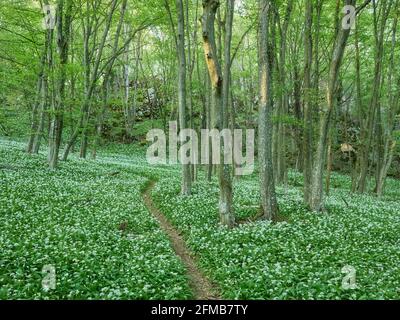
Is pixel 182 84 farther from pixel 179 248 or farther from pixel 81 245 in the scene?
pixel 81 245

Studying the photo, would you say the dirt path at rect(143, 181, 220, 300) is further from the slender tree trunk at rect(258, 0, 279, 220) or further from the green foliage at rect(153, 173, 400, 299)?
the slender tree trunk at rect(258, 0, 279, 220)

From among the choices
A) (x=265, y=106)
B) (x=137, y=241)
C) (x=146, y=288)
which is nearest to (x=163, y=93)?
(x=265, y=106)

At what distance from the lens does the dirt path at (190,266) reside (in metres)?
8.31

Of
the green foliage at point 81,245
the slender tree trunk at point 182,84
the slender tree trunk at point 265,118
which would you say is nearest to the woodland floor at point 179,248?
the green foliage at point 81,245

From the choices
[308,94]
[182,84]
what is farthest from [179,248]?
[182,84]

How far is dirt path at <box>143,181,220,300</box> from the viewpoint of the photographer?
831 centimetres

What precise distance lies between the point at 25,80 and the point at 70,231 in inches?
714

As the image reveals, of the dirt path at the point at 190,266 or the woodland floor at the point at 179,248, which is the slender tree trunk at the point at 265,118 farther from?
the dirt path at the point at 190,266

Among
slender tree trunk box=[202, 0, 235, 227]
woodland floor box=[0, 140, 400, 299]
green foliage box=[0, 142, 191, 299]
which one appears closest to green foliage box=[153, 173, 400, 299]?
woodland floor box=[0, 140, 400, 299]

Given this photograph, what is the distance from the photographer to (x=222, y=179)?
12.4 meters

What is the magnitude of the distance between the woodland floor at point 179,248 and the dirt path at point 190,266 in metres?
0.03

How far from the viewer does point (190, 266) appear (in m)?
9.96

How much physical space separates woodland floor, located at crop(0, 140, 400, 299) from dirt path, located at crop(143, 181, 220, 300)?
3cm

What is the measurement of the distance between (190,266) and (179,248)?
1455 mm
